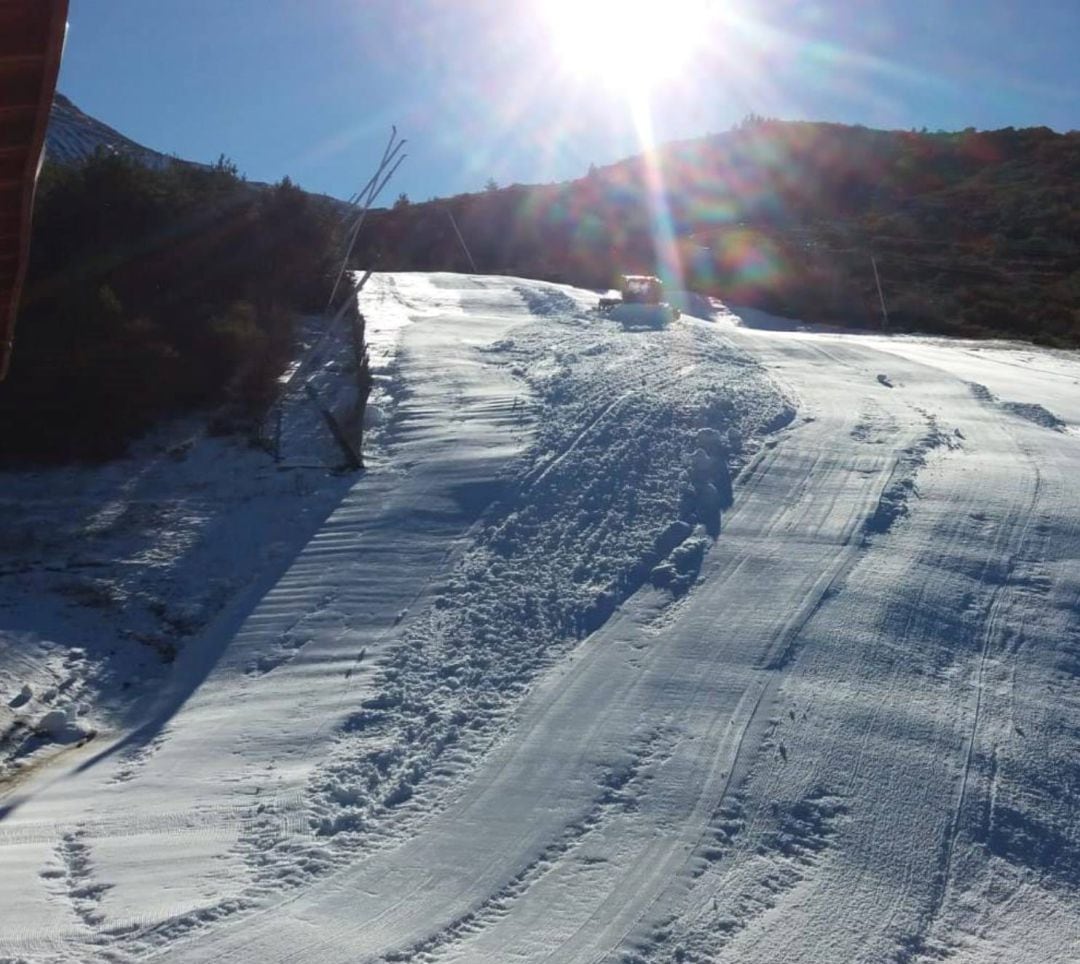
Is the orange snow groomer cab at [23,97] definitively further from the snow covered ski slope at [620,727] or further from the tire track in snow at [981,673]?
the tire track in snow at [981,673]

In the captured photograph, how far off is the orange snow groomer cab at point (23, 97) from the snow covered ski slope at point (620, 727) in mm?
3371

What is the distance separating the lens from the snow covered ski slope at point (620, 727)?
6.19 meters

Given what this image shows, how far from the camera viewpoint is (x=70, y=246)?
1791 centimetres

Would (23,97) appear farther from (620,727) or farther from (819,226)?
(819,226)

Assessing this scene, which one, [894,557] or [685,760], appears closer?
[685,760]

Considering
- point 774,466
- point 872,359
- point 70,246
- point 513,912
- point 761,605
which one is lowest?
point 513,912

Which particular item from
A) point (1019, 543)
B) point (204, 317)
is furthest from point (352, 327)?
point (1019, 543)

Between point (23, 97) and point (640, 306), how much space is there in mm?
18822

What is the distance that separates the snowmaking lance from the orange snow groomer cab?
16492mm

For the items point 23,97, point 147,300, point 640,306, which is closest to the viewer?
point 23,97

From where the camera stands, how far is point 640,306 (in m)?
23.0

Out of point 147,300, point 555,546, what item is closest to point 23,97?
point 555,546

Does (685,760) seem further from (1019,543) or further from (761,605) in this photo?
(1019,543)

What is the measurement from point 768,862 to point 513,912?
1354mm
